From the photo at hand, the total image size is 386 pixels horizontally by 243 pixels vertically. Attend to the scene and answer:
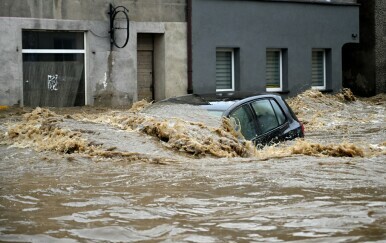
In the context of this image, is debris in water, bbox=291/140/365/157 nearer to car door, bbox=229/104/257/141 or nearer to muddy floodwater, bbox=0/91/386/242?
muddy floodwater, bbox=0/91/386/242

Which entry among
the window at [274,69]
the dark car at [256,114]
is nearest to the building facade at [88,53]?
the window at [274,69]

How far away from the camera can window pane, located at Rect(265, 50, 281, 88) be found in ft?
87.4

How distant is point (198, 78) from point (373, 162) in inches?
554

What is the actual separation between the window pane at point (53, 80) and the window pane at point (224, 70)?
4858mm

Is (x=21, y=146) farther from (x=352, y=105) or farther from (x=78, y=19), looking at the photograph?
(x=352, y=105)

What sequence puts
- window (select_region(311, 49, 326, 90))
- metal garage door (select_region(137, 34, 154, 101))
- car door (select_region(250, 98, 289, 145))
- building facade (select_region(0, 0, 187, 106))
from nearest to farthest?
car door (select_region(250, 98, 289, 145)) → building facade (select_region(0, 0, 187, 106)) → metal garage door (select_region(137, 34, 154, 101)) → window (select_region(311, 49, 326, 90))

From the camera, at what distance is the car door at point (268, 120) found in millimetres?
11117

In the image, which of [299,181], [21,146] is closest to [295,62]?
[21,146]

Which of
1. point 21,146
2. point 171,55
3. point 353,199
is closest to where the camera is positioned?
point 353,199

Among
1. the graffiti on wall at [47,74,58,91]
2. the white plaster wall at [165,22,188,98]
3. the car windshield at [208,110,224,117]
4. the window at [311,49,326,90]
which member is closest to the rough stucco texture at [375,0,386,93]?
the window at [311,49,326,90]

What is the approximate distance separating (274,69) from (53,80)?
8380 millimetres

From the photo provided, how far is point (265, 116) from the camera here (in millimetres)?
11445

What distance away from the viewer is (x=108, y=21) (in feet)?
74.4

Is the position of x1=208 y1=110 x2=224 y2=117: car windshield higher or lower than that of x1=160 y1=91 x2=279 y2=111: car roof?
lower
